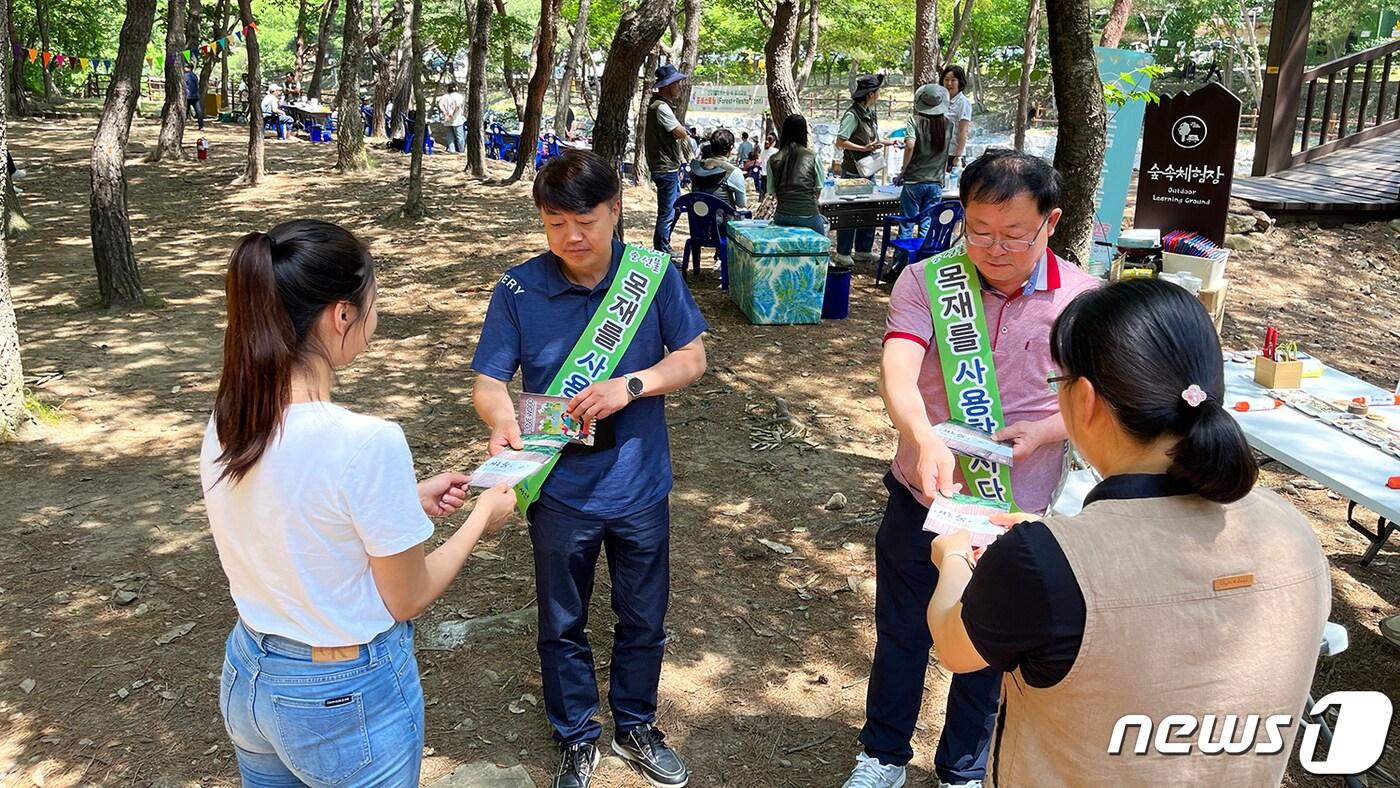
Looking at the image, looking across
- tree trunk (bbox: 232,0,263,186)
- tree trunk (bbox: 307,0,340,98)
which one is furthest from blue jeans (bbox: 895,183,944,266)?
tree trunk (bbox: 307,0,340,98)

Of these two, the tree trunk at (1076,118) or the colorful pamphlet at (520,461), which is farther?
the tree trunk at (1076,118)

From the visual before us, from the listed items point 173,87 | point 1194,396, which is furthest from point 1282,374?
point 173,87

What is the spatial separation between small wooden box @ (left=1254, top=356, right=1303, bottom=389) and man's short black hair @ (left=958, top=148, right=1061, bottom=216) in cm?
217

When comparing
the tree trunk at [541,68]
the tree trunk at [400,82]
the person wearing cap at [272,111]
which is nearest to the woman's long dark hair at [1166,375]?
the tree trunk at [541,68]

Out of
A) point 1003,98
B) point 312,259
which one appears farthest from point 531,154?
point 1003,98

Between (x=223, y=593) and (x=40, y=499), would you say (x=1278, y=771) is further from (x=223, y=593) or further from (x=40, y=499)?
(x=40, y=499)

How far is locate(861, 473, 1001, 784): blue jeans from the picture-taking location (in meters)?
2.79

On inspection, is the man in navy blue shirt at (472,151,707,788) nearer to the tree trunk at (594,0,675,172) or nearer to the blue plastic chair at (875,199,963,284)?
the tree trunk at (594,0,675,172)

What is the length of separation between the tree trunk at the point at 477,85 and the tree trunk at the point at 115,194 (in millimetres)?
5479

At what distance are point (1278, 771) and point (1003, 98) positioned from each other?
4158cm

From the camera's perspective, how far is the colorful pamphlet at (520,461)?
2250 mm

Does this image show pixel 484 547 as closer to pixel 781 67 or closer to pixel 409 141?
pixel 781 67

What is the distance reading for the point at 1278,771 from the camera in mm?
1503

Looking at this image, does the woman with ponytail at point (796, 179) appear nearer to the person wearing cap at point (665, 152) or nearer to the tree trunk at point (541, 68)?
the person wearing cap at point (665, 152)
